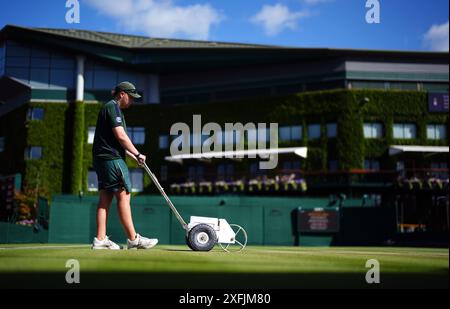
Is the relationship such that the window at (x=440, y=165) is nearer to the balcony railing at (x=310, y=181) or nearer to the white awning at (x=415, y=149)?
the white awning at (x=415, y=149)

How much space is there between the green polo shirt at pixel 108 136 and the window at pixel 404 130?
1500 inches

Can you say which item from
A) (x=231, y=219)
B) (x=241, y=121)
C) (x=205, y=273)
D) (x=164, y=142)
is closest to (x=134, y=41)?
(x=164, y=142)

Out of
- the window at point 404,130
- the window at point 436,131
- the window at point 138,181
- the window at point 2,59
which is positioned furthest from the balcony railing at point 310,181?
the window at point 2,59

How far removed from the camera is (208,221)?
5953mm

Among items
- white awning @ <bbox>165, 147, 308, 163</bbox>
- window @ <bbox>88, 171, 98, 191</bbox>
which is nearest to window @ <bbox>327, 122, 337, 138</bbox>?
white awning @ <bbox>165, 147, 308, 163</bbox>

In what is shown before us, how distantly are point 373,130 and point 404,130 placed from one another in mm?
2435

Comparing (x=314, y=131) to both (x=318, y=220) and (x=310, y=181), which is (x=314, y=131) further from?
(x=318, y=220)

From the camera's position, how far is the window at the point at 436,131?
41.5 metres

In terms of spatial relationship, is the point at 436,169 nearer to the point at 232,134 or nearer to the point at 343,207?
the point at 343,207

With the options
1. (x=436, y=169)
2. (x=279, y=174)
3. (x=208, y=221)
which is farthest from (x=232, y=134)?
(x=208, y=221)

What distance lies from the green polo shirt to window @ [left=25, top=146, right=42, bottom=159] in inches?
1635

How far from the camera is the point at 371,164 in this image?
4069 centimetres

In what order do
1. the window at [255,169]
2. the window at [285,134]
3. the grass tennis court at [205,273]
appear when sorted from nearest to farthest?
the grass tennis court at [205,273] → the window at [255,169] → the window at [285,134]

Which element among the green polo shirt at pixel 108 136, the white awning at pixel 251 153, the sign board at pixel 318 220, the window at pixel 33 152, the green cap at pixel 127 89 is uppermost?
the window at pixel 33 152
